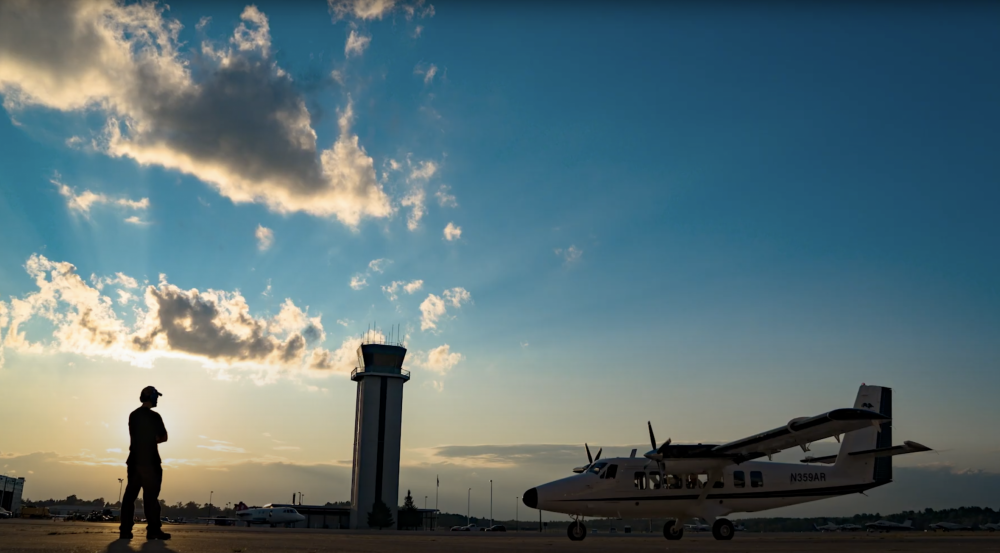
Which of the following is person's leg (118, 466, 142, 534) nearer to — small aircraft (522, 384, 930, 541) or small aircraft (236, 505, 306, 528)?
small aircraft (522, 384, 930, 541)

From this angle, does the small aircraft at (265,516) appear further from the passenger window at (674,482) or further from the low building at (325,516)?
the passenger window at (674,482)

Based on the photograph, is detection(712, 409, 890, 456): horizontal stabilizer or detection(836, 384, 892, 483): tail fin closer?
detection(712, 409, 890, 456): horizontal stabilizer

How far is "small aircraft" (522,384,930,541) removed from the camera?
2427 cm

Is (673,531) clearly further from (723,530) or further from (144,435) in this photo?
(144,435)

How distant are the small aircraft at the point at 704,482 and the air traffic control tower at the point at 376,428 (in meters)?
67.7

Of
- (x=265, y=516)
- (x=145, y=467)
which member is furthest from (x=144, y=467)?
(x=265, y=516)

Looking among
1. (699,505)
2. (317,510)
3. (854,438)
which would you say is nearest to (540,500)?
(699,505)

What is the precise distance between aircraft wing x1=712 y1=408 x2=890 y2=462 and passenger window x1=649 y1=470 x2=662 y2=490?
2.35m

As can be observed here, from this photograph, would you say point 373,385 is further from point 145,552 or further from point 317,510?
point 145,552

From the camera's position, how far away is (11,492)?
92.0 m

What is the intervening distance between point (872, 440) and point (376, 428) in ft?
234

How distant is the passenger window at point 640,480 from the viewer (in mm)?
25297

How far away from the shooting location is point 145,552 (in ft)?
25.4

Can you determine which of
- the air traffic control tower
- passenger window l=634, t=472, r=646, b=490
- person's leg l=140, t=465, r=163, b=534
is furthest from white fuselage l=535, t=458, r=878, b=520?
the air traffic control tower
